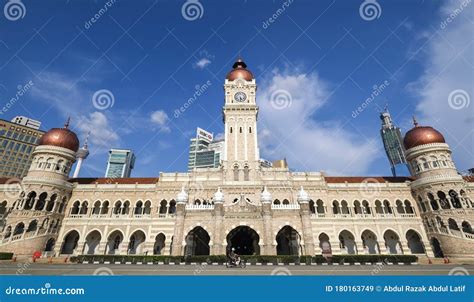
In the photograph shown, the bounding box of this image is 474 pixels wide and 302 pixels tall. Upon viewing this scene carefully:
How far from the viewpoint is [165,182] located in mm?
37219

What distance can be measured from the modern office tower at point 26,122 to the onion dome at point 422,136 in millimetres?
125225

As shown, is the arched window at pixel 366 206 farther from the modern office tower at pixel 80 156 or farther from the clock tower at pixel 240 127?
the modern office tower at pixel 80 156

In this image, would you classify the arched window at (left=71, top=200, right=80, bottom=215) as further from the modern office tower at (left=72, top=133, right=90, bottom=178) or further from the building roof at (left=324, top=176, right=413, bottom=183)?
the building roof at (left=324, top=176, right=413, bottom=183)

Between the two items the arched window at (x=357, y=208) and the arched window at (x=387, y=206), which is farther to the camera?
the arched window at (x=357, y=208)

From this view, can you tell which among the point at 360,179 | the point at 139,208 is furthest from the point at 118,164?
the point at 360,179

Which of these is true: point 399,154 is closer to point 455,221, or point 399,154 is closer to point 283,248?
point 455,221

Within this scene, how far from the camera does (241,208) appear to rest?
27.0 meters

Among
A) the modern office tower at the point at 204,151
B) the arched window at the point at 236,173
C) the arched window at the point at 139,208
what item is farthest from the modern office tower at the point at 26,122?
the arched window at the point at 236,173

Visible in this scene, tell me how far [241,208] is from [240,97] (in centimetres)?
2233

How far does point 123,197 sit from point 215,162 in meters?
89.3

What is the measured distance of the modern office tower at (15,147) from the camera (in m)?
86.3

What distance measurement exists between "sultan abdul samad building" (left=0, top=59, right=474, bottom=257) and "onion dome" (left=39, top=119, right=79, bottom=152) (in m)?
0.15

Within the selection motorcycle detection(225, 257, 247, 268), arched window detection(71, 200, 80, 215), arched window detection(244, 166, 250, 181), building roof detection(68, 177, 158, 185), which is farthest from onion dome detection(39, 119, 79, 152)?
motorcycle detection(225, 257, 247, 268)

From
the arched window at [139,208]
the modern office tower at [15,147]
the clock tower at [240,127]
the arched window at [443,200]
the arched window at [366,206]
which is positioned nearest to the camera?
the arched window at [443,200]
